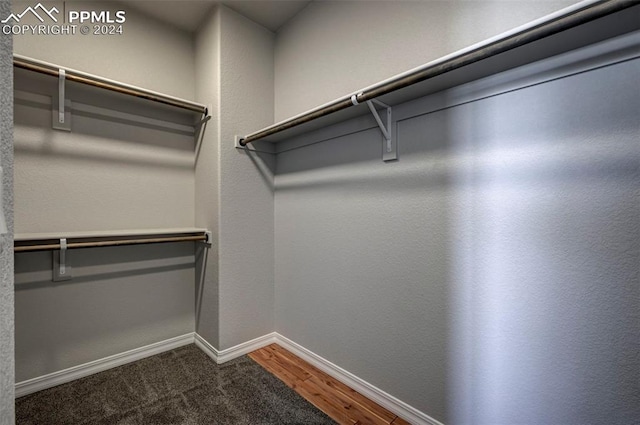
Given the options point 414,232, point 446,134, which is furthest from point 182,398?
point 446,134

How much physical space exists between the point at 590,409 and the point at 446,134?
1.13 meters

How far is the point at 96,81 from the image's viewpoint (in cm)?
156

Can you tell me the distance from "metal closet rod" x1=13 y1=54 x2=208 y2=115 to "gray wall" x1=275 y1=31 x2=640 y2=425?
1.09 m

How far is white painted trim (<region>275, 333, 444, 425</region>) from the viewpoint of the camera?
1321 mm

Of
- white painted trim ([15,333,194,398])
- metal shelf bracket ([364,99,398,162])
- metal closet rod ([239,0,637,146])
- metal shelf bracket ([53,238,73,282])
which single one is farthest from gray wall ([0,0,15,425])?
white painted trim ([15,333,194,398])

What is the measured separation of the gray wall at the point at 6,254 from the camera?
42cm

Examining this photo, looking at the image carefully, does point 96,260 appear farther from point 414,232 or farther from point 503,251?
point 503,251

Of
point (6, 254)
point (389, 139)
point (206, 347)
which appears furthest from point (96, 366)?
point (389, 139)

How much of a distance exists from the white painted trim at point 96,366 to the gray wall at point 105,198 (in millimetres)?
37

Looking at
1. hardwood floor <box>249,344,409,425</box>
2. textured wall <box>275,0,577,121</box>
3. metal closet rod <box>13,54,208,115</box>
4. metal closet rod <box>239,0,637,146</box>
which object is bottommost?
hardwood floor <box>249,344,409,425</box>

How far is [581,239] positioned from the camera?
94cm

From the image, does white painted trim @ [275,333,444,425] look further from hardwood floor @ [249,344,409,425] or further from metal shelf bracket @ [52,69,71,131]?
metal shelf bracket @ [52,69,71,131]

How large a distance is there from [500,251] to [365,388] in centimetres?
106

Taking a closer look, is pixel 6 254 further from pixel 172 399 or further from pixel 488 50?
pixel 172 399
